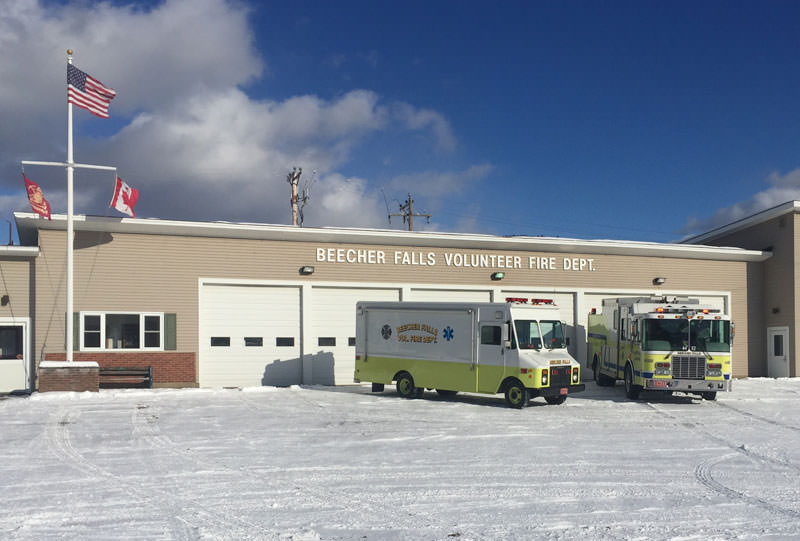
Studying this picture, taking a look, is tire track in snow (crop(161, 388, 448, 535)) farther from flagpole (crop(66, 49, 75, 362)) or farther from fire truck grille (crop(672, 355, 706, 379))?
fire truck grille (crop(672, 355, 706, 379))

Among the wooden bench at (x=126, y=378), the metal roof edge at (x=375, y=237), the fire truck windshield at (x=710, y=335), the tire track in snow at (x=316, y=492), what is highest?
the metal roof edge at (x=375, y=237)

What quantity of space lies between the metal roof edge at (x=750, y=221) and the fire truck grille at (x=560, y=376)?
14.9 m

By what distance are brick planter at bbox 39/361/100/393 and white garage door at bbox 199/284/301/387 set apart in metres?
3.65

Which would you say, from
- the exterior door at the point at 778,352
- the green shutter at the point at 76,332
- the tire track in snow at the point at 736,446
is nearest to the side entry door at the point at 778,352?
the exterior door at the point at 778,352

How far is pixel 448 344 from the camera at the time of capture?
18062 millimetres

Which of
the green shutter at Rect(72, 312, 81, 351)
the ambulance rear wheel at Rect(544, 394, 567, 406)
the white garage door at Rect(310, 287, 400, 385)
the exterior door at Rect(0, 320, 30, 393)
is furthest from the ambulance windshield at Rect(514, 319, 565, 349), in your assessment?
the exterior door at Rect(0, 320, 30, 393)

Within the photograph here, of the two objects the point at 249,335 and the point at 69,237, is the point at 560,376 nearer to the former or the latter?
the point at 249,335

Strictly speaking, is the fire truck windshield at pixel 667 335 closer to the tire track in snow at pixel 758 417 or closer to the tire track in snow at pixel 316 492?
the tire track in snow at pixel 758 417

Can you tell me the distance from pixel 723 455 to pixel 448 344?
778cm

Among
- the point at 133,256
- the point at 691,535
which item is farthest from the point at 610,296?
the point at 691,535

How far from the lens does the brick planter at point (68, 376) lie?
18094mm

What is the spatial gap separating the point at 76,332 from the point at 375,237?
31.2 ft

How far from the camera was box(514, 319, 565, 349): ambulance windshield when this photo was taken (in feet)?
56.2

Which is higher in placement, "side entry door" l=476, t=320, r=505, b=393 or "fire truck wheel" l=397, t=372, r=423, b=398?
"side entry door" l=476, t=320, r=505, b=393
